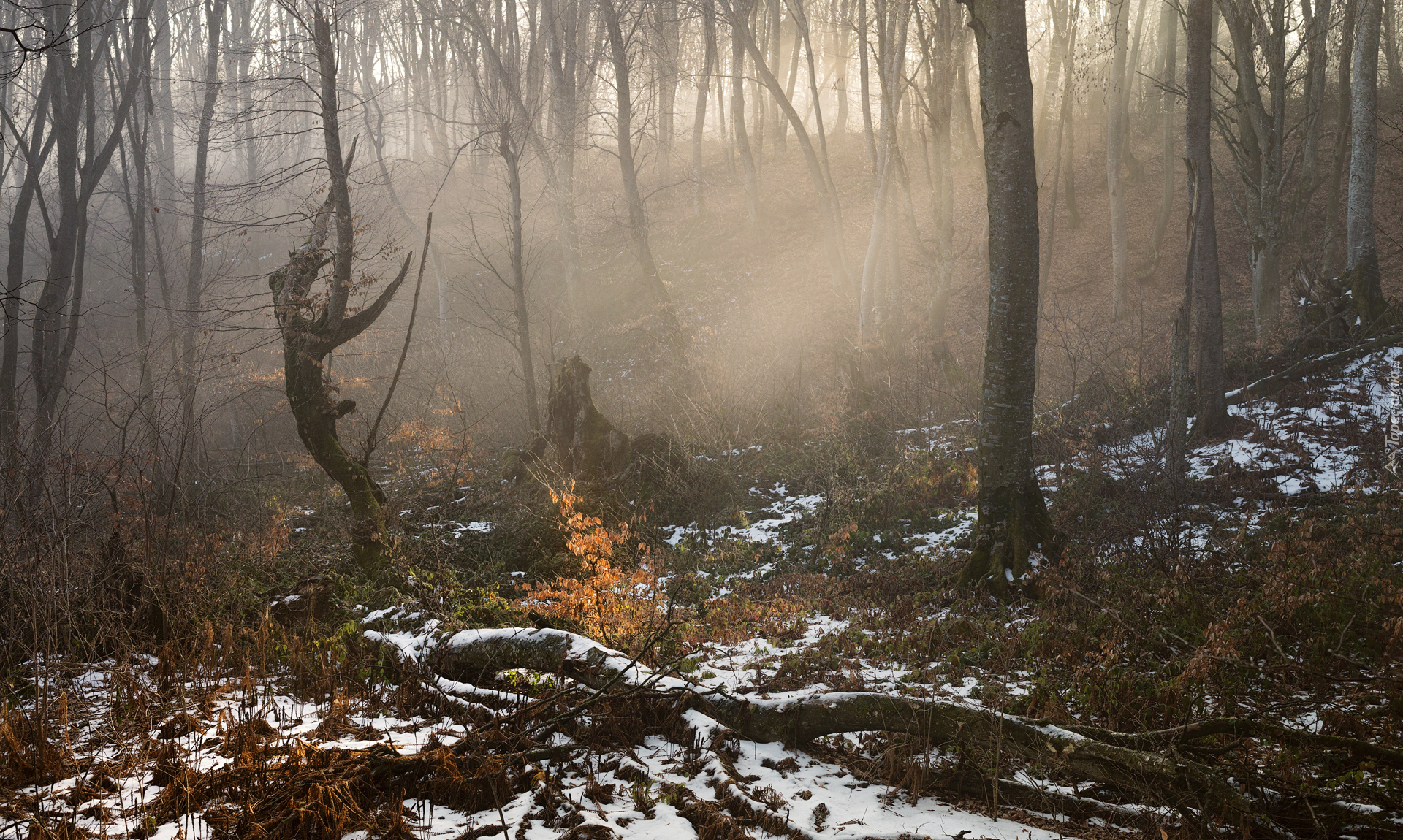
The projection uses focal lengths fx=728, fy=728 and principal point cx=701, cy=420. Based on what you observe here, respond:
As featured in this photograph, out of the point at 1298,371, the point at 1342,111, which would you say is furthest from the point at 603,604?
the point at 1342,111

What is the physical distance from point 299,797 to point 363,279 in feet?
21.1

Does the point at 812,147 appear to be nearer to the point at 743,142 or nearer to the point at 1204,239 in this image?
the point at 743,142

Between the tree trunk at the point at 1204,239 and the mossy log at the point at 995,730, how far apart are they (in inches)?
260

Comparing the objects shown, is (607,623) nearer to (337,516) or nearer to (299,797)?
(299,797)

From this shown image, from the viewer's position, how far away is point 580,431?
1042 cm

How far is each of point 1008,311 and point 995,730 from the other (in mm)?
3996

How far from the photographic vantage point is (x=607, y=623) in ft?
18.8

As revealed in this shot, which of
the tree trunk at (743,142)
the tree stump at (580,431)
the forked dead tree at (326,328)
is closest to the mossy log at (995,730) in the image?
the forked dead tree at (326,328)

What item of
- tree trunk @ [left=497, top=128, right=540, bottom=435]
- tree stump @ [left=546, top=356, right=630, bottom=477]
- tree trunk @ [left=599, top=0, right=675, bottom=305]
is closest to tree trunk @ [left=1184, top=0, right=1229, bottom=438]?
tree stump @ [left=546, top=356, right=630, bottom=477]

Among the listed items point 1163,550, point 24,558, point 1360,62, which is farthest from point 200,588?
point 1360,62

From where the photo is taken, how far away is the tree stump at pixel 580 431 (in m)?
10.3

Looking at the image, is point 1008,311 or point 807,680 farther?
point 1008,311

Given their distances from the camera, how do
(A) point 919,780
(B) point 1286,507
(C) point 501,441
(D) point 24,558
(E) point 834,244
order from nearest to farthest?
(A) point 919,780 → (D) point 24,558 → (B) point 1286,507 → (C) point 501,441 → (E) point 834,244

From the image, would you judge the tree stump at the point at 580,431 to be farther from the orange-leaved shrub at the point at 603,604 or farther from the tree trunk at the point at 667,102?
the tree trunk at the point at 667,102
